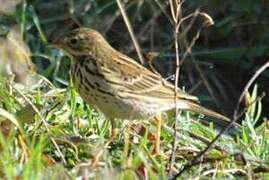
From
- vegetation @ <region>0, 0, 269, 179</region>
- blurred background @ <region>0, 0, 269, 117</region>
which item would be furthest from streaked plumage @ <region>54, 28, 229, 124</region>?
blurred background @ <region>0, 0, 269, 117</region>

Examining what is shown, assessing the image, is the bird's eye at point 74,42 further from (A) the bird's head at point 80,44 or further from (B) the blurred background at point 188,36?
(B) the blurred background at point 188,36

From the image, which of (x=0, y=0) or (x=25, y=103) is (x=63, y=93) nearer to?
(x=25, y=103)

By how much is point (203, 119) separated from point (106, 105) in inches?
38.5

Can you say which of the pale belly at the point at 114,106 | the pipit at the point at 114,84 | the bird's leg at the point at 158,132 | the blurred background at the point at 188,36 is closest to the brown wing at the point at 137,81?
the pipit at the point at 114,84

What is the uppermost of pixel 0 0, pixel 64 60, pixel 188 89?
pixel 0 0

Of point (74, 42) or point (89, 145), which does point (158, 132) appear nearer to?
point (89, 145)

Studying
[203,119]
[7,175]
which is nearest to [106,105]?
[203,119]

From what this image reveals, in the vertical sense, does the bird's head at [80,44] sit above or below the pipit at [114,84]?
above

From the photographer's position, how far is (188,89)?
897 cm

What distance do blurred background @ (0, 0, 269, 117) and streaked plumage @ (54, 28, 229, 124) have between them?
7.12 feet

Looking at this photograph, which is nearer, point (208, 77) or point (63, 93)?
point (63, 93)

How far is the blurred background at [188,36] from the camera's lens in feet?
29.1

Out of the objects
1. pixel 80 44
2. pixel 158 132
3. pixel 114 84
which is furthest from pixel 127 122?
pixel 80 44

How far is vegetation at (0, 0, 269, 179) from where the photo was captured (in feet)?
16.5
